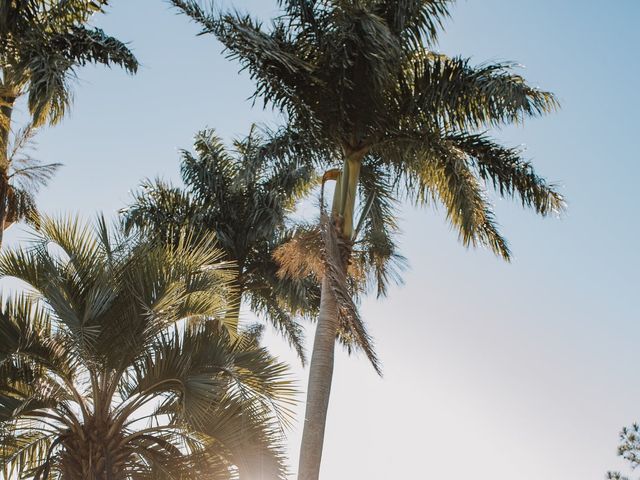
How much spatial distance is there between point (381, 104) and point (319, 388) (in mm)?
4189

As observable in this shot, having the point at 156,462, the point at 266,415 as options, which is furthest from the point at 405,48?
the point at 156,462

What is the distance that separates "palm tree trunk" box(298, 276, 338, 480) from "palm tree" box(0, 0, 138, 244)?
505cm

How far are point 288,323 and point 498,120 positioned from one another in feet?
35.0

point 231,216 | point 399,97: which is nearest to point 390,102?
point 399,97

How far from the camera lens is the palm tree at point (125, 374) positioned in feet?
32.4

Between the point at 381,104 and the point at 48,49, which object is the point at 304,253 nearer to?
the point at 381,104

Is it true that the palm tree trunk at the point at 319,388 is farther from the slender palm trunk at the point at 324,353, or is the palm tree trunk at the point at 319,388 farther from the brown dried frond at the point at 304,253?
the brown dried frond at the point at 304,253

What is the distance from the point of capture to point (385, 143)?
11773 mm

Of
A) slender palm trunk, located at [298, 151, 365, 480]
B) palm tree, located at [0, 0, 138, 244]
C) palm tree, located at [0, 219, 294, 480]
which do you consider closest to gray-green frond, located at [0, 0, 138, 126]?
palm tree, located at [0, 0, 138, 244]

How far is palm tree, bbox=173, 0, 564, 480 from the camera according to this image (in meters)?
10.7

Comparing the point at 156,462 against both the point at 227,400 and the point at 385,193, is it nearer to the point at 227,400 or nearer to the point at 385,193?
the point at 227,400

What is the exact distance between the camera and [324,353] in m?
10.4

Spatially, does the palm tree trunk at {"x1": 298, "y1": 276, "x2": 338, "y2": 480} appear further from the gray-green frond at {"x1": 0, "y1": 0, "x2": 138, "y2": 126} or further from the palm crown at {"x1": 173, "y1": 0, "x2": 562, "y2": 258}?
the gray-green frond at {"x1": 0, "y1": 0, "x2": 138, "y2": 126}

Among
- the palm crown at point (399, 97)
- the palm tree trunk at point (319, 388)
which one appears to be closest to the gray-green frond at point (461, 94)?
the palm crown at point (399, 97)
